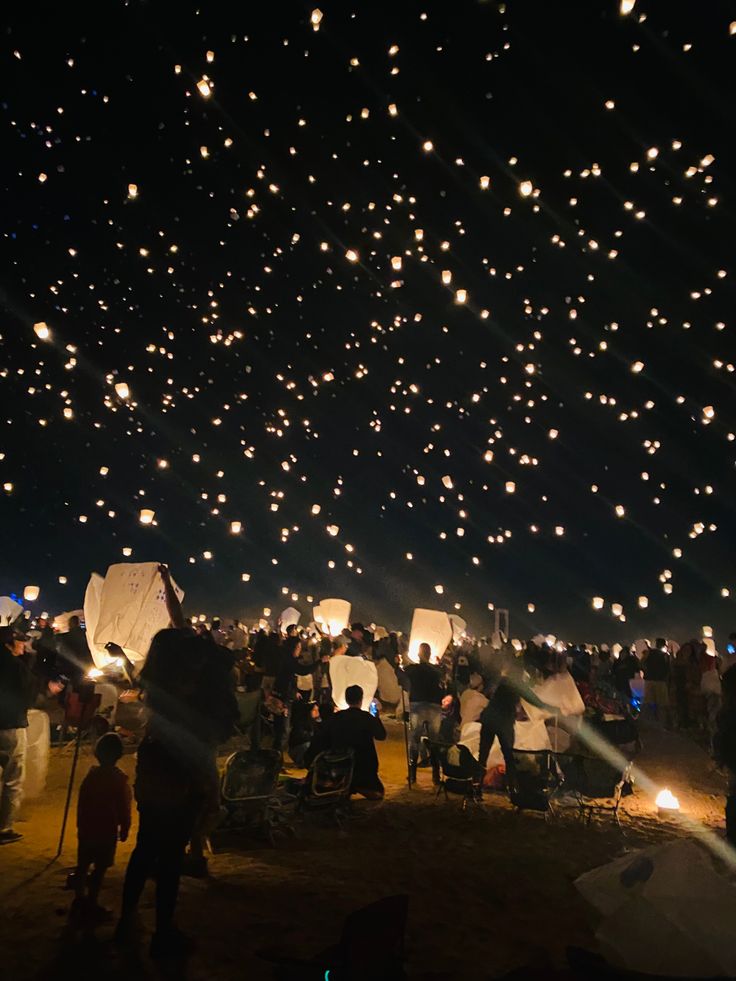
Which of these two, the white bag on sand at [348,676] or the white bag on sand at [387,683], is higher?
the white bag on sand at [348,676]

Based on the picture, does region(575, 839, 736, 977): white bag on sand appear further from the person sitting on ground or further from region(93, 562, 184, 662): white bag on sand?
region(93, 562, 184, 662): white bag on sand

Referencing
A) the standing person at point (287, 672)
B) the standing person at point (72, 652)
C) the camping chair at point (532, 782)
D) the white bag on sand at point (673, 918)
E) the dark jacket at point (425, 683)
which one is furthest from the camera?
the standing person at point (287, 672)

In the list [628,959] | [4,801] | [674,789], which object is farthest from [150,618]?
[674,789]

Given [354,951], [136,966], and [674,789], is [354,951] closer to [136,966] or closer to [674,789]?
[136,966]

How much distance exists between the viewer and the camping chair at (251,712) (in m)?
7.68

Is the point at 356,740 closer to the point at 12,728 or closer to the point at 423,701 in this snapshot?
the point at 423,701

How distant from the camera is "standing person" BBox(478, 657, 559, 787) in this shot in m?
6.72

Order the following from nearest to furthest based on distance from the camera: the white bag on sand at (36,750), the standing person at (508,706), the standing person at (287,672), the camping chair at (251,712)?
the white bag on sand at (36,750) → the standing person at (508,706) → the camping chair at (251,712) → the standing person at (287,672)

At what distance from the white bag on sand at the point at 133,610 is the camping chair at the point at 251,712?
1.35 meters

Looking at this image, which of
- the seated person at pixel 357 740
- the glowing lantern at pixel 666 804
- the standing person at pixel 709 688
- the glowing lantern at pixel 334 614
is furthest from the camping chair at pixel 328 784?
the glowing lantern at pixel 334 614

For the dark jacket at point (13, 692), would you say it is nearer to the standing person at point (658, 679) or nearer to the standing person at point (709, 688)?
the standing person at point (709, 688)

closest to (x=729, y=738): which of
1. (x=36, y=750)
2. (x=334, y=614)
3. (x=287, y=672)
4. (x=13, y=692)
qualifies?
(x=13, y=692)

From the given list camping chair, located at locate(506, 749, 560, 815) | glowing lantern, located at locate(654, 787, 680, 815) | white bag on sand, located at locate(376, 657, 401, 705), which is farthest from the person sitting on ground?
white bag on sand, located at locate(376, 657, 401, 705)

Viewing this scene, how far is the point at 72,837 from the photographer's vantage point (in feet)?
17.6
